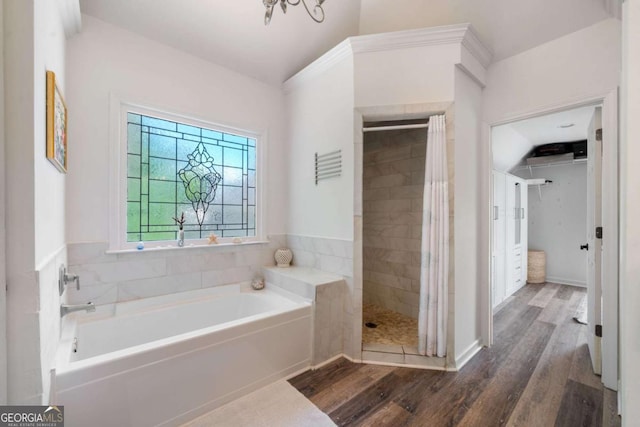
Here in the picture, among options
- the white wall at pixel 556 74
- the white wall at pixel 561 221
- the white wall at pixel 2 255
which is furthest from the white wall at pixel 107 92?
the white wall at pixel 561 221

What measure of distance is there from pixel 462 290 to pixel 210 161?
8.77 feet

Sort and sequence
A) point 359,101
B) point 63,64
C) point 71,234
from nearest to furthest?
1. point 63,64
2. point 71,234
3. point 359,101

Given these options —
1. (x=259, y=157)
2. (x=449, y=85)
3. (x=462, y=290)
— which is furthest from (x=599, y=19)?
(x=259, y=157)

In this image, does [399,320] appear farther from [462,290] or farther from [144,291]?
[144,291]

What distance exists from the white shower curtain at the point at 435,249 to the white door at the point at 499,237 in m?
1.86

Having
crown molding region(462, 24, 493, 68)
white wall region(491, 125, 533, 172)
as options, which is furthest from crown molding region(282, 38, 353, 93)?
white wall region(491, 125, 533, 172)

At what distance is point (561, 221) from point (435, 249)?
4386mm

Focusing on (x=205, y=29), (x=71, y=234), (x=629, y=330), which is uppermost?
(x=205, y=29)

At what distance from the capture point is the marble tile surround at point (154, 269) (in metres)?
1.99

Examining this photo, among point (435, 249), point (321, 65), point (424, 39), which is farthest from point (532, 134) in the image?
point (321, 65)

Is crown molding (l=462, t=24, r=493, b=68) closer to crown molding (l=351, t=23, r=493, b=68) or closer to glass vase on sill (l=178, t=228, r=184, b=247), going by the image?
crown molding (l=351, t=23, r=493, b=68)

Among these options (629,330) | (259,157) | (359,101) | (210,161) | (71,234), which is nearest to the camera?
(629,330)

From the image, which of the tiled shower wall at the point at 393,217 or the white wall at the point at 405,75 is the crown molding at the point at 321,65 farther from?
the tiled shower wall at the point at 393,217

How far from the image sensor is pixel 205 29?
7.68 feet
